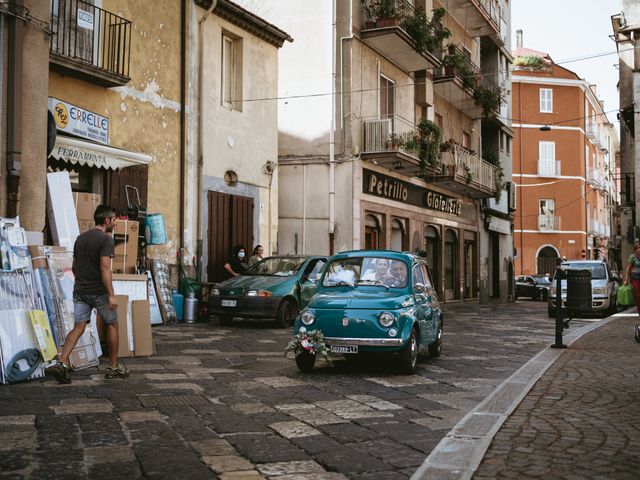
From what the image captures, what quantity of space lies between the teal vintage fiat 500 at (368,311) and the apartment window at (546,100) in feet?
165

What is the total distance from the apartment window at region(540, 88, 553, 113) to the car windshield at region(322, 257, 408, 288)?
50515mm

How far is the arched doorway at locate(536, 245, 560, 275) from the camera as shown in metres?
55.9

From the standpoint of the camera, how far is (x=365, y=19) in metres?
23.0

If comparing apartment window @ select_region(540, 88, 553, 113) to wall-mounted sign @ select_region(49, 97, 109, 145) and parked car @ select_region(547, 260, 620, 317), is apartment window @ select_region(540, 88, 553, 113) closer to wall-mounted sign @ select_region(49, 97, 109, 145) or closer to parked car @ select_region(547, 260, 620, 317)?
parked car @ select_region(547, 260, 620, 317)

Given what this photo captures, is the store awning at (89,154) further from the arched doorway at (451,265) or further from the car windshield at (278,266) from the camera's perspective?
the arched doorway at (451,265)

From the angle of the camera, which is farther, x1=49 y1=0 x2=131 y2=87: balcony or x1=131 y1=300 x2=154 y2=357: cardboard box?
x1=49 y1=0 x2=131 y2=87: balcony

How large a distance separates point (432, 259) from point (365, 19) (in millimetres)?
10437

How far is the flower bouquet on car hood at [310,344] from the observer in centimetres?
891

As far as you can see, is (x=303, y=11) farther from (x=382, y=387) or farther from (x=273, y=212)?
(x=382, y=387)

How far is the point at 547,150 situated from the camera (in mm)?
57250

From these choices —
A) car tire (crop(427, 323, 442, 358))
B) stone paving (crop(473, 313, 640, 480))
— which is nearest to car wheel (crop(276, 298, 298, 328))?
car tire (crop(427, 323, 442, 358))

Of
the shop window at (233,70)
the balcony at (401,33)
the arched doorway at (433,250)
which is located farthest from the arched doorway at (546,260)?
the shop window at (233,70)

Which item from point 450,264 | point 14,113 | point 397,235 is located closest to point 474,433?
point 14,113

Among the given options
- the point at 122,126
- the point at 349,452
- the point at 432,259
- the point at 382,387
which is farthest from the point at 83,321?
the point at 432,259
